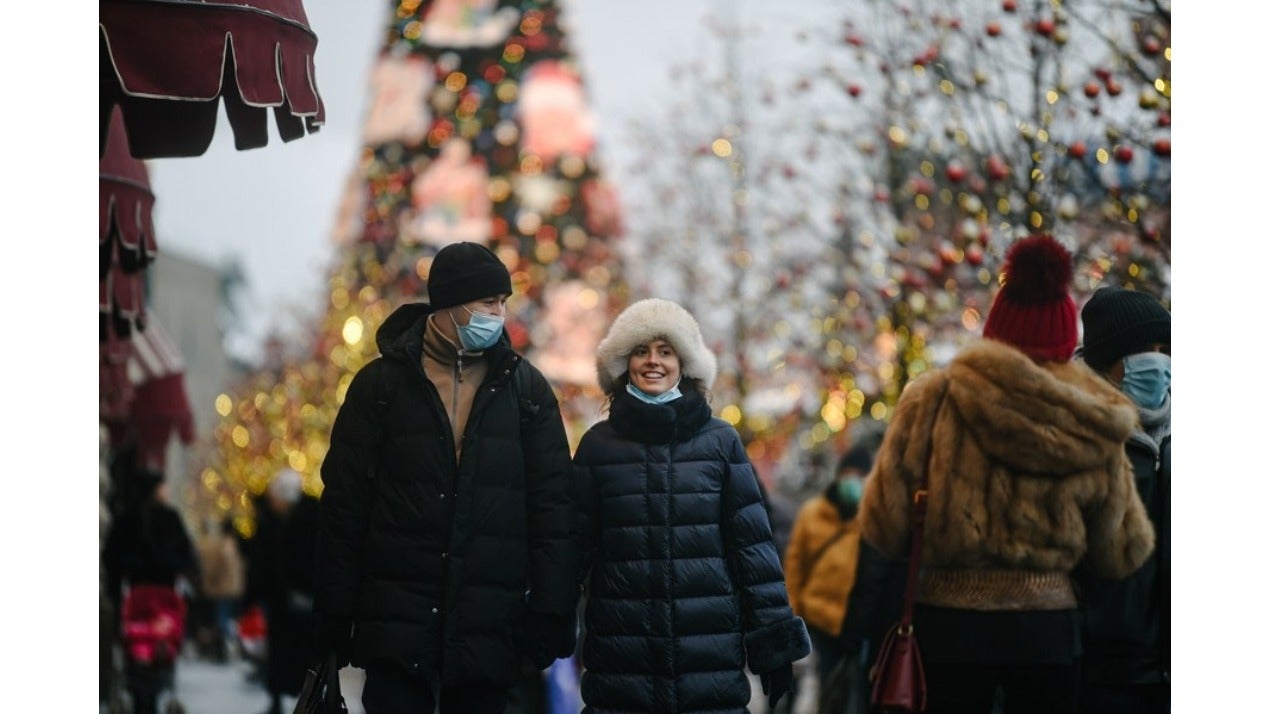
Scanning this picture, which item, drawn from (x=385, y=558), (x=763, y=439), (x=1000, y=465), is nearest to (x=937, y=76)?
(x=1000, y=465)

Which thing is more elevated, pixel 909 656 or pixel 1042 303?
pixel 1042 303

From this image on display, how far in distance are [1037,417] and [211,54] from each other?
10.3ft

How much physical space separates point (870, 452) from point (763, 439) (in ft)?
32.9

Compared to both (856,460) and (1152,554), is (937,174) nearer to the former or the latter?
(856,460)

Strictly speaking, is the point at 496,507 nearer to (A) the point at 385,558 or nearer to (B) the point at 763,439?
(A) the point at 385,558

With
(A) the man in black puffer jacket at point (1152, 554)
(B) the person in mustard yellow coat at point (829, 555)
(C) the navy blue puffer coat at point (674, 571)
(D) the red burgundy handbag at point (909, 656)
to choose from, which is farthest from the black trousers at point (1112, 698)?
(B) the person in mustard yellow coat at point (829, 555)

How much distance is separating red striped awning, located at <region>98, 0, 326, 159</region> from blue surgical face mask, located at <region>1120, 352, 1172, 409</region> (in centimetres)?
324

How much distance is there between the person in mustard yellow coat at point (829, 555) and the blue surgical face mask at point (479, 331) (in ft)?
15.3

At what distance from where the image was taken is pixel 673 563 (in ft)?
21.2

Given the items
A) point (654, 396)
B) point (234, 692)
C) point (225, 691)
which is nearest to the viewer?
point (654, 396)

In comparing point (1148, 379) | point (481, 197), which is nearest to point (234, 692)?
point (1148, 379)

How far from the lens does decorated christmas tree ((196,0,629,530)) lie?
86.0 ft

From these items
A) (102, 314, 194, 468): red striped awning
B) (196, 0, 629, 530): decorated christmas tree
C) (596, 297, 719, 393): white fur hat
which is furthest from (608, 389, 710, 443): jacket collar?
(196, 0, 629, 530): decorated christmas tree

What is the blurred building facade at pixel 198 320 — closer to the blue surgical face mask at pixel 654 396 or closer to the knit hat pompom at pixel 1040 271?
the blue surgical face mask at pixel 654 396
